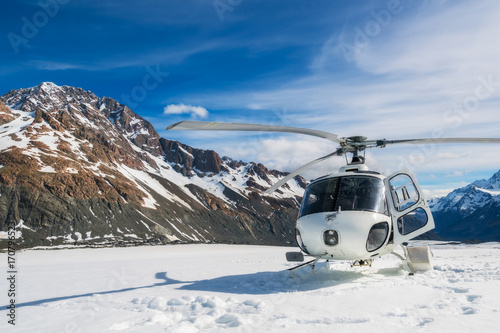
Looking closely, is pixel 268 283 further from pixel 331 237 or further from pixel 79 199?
pixel 79 199

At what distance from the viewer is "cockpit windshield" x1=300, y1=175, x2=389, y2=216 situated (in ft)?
29.2

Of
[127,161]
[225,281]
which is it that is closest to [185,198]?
[127,161]

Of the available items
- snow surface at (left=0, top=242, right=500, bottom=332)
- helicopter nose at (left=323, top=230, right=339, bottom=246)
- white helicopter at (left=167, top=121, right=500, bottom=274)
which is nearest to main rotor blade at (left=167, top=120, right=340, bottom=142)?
white helicopter at (left=167, top=121, right=500, bottom=274)

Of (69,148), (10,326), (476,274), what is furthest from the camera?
(69,148)

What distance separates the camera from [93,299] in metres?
7.53

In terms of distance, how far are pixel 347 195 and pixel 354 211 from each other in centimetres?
54

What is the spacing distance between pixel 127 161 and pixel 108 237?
94.0 meters

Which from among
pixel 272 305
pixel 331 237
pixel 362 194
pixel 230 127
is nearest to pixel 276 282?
pixel 331 237

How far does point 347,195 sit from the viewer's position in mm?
9078

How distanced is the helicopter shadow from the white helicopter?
24.3 inches

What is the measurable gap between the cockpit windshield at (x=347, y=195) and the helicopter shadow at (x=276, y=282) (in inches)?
73.0

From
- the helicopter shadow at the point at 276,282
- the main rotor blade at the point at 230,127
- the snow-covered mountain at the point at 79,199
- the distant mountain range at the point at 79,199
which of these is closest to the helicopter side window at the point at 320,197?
the main rotor blade at the point at 230,127

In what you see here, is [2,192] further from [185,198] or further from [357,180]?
[357,180]

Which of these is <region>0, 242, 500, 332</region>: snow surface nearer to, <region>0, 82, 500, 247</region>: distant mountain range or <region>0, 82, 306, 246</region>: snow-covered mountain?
<region>0, 82, 500, 247</region>: distant mountain range
